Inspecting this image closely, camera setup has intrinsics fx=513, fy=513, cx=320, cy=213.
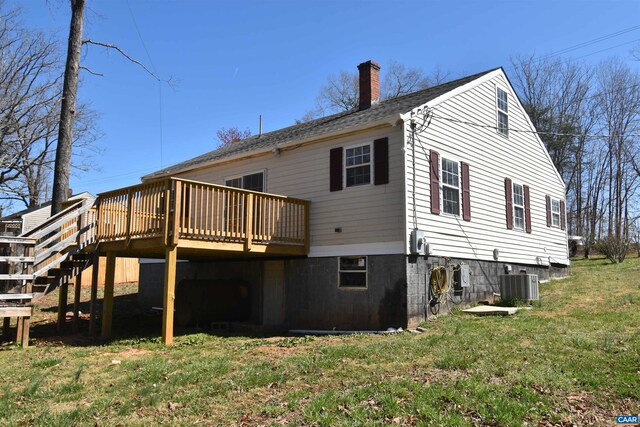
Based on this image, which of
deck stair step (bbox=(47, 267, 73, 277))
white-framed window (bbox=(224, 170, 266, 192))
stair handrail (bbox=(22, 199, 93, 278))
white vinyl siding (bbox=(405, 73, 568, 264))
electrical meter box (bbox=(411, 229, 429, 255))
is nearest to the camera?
stair handrail (bbox=(22, 199, 93, 278))

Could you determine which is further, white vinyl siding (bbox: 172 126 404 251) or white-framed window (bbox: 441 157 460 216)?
white-framed window (bbox: 441 157 460 216)

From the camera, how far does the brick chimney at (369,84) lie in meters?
15.5

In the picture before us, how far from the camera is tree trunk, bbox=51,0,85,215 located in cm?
1349

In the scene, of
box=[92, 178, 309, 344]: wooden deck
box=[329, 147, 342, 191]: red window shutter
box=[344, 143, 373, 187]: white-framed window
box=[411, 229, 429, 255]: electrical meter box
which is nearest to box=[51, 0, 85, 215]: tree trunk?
box=[92, 178, 309, 344]: wooden deck

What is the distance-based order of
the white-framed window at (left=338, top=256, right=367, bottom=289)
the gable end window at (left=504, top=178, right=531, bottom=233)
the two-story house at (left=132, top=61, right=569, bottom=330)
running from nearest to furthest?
1. the two-story house at (left=132, top=61, right=569, bottom=330)
2. the white-framed window at (left=338, top=256, right=367, bottom=289)
3. the gable end window at (left=504, top=178, right=531, bottom=233)

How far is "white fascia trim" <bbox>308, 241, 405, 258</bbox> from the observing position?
11.2 m

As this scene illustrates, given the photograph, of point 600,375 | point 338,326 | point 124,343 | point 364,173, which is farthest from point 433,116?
point 124,343

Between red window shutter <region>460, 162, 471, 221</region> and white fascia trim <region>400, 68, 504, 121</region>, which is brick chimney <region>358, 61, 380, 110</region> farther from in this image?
red window shutter <region>460, 162, 471, 221</region>

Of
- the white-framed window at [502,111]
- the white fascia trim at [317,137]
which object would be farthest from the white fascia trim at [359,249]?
the white-framed window at [502,111]

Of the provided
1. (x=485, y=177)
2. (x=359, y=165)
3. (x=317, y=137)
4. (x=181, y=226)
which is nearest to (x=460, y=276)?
(x=485, y=177)

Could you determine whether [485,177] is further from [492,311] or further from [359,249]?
[359,249]

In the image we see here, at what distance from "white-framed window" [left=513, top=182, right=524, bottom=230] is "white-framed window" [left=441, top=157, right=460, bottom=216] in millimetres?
3742

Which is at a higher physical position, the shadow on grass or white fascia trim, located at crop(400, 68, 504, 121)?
white fascia trim, located at crop(400, 68, 504, 121)

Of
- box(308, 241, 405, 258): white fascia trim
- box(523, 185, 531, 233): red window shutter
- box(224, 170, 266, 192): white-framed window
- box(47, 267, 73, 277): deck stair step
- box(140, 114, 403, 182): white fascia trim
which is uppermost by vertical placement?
box(140, 114, 403, 182): white fascia trim
